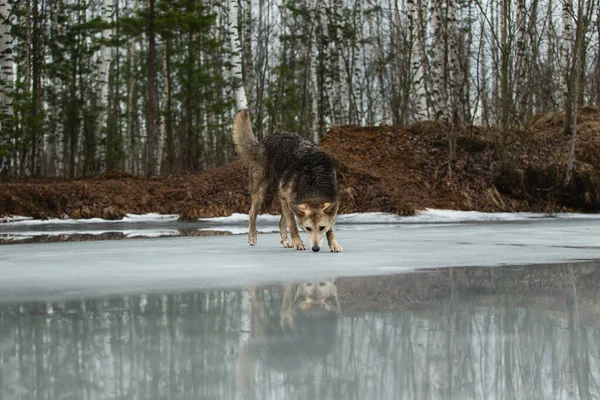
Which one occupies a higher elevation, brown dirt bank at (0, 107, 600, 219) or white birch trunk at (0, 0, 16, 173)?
white birch trunk at (0, 0, 16, 173)

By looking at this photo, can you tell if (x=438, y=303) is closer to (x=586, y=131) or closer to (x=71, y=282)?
(x=71, y=282)

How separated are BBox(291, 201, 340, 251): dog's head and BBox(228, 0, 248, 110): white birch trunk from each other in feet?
42.1

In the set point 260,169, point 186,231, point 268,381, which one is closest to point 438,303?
point 268,381

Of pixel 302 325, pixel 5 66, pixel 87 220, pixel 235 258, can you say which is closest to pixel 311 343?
pixel 302 325

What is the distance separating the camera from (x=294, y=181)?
8391 mm

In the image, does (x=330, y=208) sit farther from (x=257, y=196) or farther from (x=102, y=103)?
(x=102, y=103)

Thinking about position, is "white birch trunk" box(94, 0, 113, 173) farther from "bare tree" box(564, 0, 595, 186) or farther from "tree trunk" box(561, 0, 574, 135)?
"bare tree" box(564, 0, 595, 186)

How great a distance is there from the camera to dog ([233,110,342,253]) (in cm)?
793

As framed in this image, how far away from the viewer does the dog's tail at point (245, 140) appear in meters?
10.0

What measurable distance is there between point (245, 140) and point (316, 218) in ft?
9.08

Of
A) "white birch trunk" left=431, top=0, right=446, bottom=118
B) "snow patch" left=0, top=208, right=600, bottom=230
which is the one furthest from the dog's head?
"white birch trunk" left=431, top=0, right=446, bottom=118

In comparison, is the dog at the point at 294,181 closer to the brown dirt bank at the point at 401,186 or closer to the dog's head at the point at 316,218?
the dog's head at the point at 316,218

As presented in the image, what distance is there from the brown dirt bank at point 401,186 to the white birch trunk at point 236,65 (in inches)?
124

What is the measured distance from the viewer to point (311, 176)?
26.9ft
